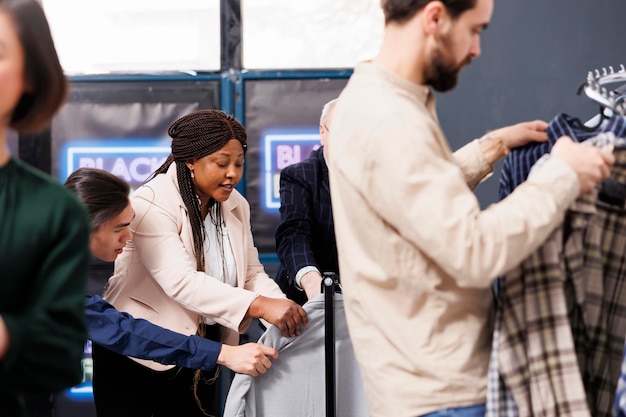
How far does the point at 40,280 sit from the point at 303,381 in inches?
60.9

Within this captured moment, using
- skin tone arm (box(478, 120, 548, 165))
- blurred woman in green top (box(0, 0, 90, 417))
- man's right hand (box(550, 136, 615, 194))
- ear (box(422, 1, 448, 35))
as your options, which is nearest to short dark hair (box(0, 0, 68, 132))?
blurred woman in green top (box(0, 0, 90, 417))

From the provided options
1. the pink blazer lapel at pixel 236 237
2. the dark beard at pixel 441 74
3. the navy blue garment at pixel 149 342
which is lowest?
the navy blue garment at pixel 149 342

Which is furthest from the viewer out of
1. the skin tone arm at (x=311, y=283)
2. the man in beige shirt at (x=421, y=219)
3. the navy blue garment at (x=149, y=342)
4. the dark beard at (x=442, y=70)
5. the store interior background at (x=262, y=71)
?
the store interior background at (x=262, y=71)

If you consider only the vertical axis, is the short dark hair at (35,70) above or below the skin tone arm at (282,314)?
above

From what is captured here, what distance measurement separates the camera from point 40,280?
1179mm

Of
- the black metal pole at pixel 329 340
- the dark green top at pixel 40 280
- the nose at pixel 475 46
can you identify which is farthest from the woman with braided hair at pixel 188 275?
the dark green top at pixel 40 280

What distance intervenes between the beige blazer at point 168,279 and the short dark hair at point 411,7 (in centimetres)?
126

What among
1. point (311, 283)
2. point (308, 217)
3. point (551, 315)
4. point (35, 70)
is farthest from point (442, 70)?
point (308, 217)

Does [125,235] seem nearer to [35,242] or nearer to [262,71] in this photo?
[35,242]

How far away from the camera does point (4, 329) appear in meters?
1.10

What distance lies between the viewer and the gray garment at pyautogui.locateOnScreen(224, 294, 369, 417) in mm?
2584

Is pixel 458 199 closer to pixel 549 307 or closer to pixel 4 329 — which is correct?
pixel 549 307

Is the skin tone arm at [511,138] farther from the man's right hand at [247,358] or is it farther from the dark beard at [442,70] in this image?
the man's right hand at [247,358]

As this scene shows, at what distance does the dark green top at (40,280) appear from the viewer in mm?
1138
